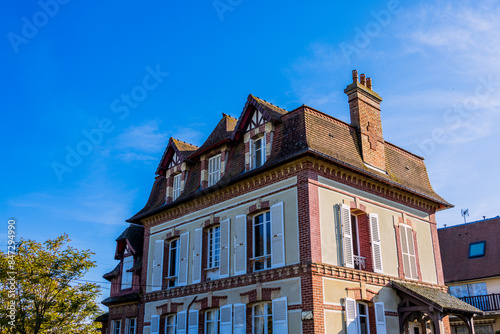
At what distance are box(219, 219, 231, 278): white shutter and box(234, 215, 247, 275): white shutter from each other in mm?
470

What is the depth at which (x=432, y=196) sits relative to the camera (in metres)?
20.4

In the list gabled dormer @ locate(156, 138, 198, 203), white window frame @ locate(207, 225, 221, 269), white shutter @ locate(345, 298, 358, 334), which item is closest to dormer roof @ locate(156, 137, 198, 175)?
gabled dormer @ locate(156, 138, 198, 203)

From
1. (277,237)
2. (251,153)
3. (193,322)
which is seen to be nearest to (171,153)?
(251,153)

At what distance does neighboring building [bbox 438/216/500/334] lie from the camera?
27.7 metres

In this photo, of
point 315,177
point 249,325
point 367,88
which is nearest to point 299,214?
point 315,177

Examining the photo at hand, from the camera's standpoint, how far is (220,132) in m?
21.9

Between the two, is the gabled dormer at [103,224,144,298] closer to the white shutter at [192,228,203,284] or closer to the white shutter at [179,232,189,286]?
the white shutter at [179,232,189,286]

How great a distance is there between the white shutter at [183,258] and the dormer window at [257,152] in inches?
183

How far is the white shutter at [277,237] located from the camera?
15.8 metres

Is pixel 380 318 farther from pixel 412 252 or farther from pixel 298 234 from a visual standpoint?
pixel 298 234

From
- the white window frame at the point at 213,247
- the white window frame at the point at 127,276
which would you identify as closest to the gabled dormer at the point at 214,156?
the white window frame at the point at 213,247

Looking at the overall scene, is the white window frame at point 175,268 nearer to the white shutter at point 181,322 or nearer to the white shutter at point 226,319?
the white shutter at point 181,322

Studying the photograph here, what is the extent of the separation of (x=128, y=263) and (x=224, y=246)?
8.48 metres

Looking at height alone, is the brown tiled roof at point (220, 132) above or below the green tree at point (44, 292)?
above
